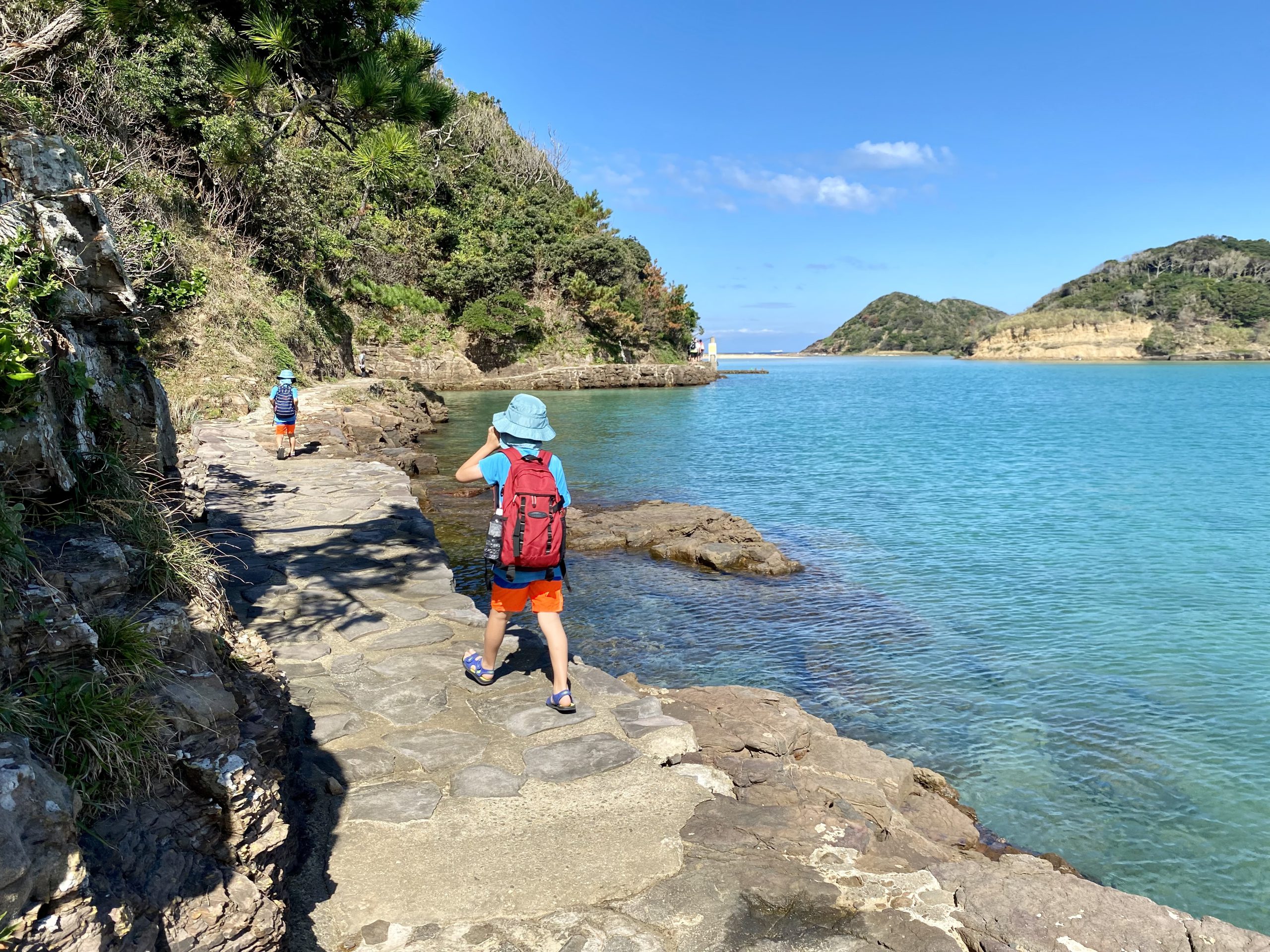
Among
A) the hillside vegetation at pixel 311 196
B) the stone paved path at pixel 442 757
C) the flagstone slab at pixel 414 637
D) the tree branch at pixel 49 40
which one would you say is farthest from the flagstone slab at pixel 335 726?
the tree branch at pixel 49 40

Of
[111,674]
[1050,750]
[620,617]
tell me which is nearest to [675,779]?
[111,674]

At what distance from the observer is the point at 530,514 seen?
13.9 ft

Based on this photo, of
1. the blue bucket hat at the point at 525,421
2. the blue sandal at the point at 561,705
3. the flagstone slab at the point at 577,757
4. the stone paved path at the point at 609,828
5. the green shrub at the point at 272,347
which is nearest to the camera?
the stone paved path at the point at 609,828

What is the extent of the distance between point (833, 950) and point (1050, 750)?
4386 mm

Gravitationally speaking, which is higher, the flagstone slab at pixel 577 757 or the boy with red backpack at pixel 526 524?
the boy with red backpack at pixel 526 524

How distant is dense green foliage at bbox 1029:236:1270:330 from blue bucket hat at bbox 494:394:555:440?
123 meters

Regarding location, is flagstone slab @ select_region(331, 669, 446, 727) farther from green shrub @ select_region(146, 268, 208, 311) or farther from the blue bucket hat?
green shrub @ select_region(146, 268, 208, 311)

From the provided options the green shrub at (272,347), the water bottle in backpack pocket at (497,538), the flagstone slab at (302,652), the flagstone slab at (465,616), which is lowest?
the flagstone slab at (465,616)

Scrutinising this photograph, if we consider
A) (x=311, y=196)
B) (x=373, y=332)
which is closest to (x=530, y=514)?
(x=311, y=196)

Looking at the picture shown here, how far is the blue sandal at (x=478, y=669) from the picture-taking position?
473 centimetres

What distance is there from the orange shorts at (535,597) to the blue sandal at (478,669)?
17.9 inches

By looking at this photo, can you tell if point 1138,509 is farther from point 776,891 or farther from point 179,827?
point 179,827

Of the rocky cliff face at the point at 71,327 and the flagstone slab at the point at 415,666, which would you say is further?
the flagstone slab at the point at 415,666

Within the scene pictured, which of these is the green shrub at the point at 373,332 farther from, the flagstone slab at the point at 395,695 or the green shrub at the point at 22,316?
the green shrub at the point at 22,316
